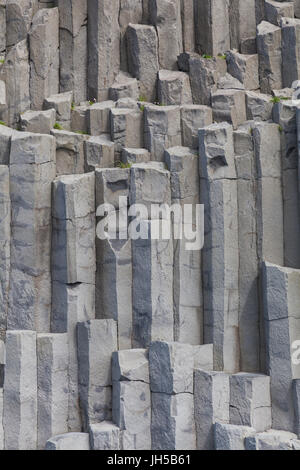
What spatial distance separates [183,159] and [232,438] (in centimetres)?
552

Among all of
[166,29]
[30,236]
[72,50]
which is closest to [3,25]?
[72,50]

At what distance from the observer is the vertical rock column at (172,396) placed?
20.5 meters

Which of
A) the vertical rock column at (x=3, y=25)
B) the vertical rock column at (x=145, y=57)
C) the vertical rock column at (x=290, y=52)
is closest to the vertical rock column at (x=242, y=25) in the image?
the vertical rock column at (x=290, y=52)

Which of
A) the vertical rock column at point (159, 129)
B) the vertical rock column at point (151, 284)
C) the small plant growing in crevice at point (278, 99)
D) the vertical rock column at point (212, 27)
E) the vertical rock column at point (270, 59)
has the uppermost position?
the vertical rock column at point (212, 27)

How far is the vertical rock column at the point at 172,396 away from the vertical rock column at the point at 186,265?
815 mm

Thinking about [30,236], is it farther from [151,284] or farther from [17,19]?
[17,19]

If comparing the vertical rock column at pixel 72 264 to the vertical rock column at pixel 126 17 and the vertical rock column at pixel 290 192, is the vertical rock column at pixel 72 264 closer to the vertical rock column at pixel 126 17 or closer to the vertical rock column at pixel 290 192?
the vertical rock column at pixel 126 17

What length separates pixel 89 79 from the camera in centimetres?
2370

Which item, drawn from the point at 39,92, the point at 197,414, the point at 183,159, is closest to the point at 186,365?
the point at 197,414

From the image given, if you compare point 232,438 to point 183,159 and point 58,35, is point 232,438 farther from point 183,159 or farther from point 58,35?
point 58,35

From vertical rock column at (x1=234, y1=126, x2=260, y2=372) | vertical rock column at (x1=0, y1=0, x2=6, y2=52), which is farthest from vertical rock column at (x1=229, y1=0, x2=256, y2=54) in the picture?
vertical rock column at (x1=0, y1=0, x2=6, y2=52)

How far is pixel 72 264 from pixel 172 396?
125 inches

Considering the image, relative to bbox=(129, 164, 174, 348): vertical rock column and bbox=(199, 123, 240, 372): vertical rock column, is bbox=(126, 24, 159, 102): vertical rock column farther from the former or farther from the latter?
bbox=(129, 164, 174, 348): vertical rock column

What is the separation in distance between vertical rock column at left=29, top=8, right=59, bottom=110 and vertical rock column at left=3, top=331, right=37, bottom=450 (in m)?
5.24
